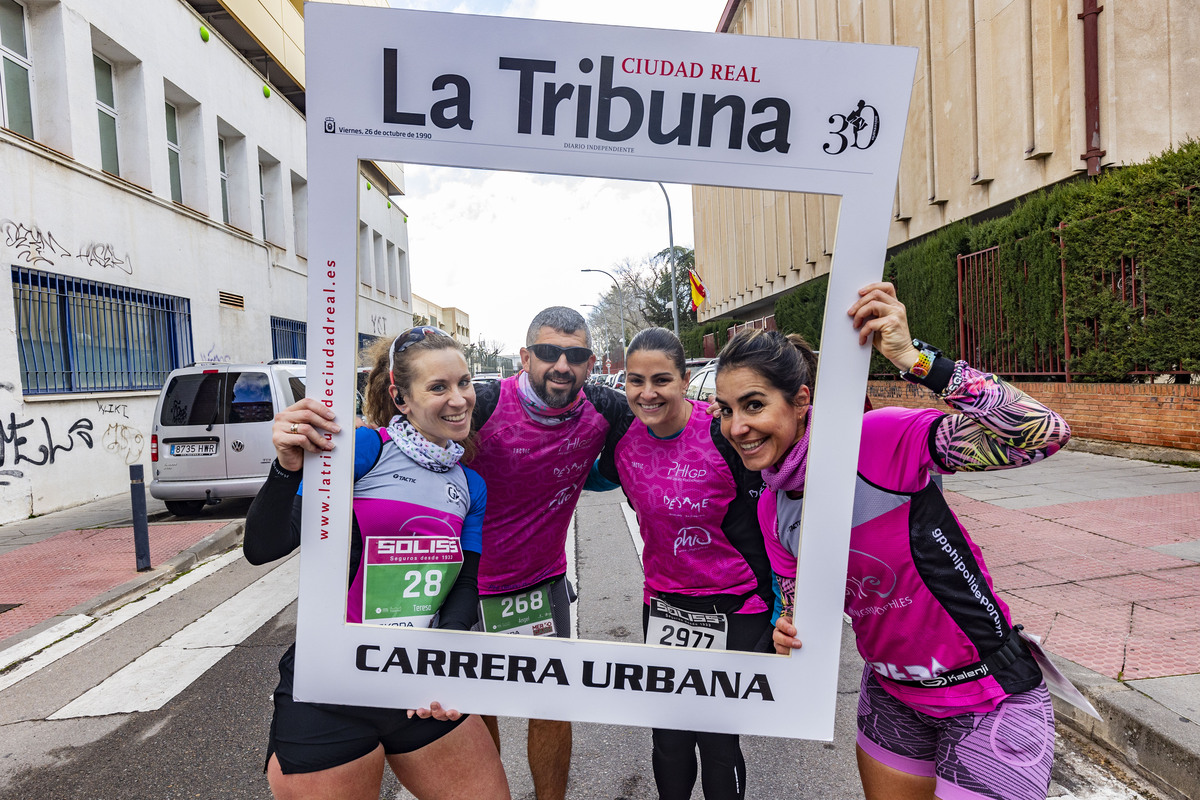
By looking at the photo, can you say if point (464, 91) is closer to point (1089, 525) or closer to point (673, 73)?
point (673, 73)

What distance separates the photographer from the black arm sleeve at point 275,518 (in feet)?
5.95

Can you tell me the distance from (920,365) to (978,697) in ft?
2.81

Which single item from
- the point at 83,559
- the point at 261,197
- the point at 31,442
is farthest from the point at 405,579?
the point at 31,442

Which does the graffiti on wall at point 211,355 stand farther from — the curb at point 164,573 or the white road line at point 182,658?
the white road line at point 182,658

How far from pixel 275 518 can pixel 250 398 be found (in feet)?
25.6

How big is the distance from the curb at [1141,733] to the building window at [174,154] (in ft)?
49.9

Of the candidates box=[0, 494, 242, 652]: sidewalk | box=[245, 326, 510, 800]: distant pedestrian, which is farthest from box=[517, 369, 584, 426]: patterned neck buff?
box=[0, 494, 242, 652]: sidewalk

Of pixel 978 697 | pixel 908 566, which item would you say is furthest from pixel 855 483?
pixel 978 697

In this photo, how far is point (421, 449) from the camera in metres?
1.93

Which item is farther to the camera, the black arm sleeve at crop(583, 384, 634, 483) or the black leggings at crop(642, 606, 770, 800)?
the black arm sleeve at crop(583, 384, 634, 483)

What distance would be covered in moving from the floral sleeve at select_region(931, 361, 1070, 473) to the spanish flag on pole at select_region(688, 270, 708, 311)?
4.85 feet

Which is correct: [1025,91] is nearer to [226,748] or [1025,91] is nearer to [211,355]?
[226,748]

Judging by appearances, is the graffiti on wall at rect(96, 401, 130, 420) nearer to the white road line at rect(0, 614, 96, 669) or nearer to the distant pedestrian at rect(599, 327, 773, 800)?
the white road line at rect(0, 614, 96, 669)

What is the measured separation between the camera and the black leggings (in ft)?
7.50
